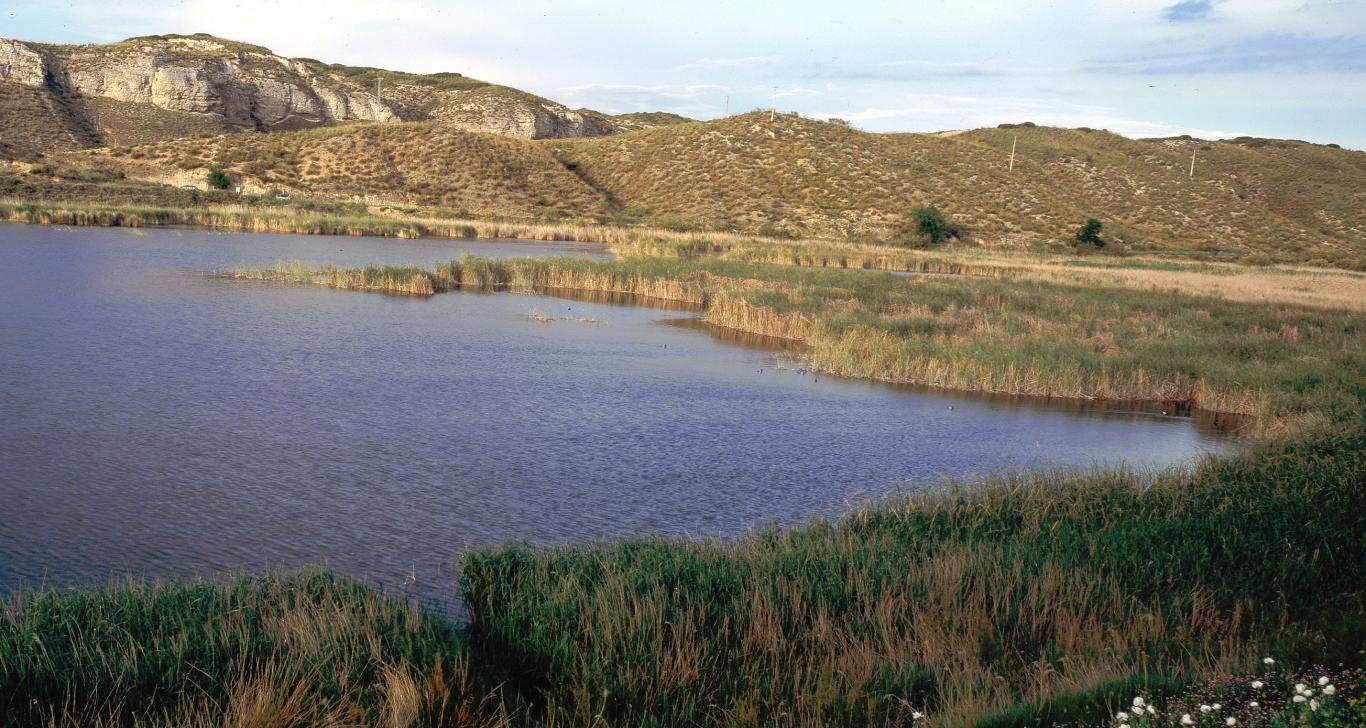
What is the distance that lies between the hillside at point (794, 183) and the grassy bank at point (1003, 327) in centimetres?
2908

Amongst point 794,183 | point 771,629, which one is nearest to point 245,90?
point 794,183

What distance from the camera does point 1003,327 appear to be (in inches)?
1000

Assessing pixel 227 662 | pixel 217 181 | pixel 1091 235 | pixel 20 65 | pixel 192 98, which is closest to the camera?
pixel 227 662

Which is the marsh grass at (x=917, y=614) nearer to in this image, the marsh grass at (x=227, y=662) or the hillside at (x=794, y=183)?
the marsh grass at (x=227, y=662)

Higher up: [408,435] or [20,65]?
[20,65]

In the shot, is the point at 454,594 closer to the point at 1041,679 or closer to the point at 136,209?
the point at 1041,679

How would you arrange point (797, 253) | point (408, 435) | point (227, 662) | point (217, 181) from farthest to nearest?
point (217, 181)
point (797, 253)
point (408, 435)
point (227, 662)

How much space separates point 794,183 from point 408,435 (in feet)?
213

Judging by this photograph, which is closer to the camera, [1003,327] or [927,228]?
[1003,327]

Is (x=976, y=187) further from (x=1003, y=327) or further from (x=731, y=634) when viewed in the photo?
(x=731, y=634)

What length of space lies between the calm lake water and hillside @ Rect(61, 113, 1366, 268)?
42.9 metres

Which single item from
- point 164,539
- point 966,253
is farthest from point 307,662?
point 966,253

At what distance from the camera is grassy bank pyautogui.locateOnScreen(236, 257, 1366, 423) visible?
20.4m

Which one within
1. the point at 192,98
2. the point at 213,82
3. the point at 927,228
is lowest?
the point at 927,228
